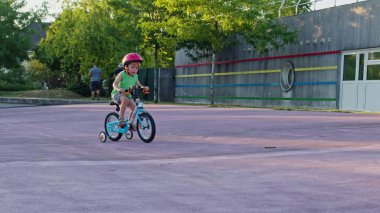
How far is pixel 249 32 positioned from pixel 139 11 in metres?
9.23

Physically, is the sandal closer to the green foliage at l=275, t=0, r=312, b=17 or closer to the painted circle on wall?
the green foliage at l=275, t=0, r=312, b=17

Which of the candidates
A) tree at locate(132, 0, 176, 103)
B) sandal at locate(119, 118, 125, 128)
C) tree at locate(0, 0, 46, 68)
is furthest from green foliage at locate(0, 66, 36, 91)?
sandal at locate(119, 118, 125, 128)

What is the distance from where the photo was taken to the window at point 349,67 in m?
22.9

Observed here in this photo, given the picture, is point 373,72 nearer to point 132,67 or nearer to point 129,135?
point 129,135

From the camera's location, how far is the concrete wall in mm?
22500

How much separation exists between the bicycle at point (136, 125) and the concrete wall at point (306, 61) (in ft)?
Answer: 46.6

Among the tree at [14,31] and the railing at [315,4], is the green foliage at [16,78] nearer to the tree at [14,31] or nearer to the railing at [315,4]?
the tree at [14,31]

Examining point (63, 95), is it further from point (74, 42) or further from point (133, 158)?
point (133, 158)

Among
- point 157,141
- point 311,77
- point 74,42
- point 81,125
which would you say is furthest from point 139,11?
point 157,141

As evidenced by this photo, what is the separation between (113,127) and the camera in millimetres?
10078

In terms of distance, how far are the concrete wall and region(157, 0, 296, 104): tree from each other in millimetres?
866

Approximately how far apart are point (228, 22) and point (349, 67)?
5524 millimetres

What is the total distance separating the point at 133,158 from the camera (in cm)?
770

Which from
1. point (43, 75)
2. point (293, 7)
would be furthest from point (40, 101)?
point (43, 75)
